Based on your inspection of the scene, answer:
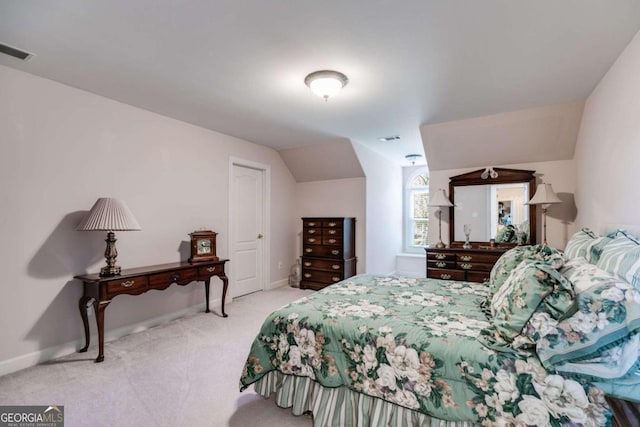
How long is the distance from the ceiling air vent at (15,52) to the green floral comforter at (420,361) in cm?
263

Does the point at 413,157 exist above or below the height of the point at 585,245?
above

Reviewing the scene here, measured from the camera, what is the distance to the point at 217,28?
1896mm

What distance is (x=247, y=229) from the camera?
4676 millimetres

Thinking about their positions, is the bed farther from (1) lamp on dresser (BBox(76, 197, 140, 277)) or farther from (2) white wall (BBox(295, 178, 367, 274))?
(2) white wall (BBox(295, 178, 367, 274))

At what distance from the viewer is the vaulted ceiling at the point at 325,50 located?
1.73 metres

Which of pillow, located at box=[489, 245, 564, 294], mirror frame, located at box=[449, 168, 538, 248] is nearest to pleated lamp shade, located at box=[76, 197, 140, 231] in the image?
pillow, located at box=[489, 245, 564, 294]

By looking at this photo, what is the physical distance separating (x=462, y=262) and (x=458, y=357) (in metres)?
2.79

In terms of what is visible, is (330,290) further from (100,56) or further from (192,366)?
(100,56)

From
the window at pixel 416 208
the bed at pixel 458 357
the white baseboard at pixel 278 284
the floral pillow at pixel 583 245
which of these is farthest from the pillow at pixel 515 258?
the window at pixel 416 208

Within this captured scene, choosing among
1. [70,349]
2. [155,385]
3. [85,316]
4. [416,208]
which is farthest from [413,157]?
[70,349]

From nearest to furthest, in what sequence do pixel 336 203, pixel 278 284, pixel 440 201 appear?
1. pixel 440 201
2. pixel 278 284
3. pixel 336 203

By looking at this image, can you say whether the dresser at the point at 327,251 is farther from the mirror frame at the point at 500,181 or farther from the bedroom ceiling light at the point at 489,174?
the bedroom ceiling light at the point at 489,174

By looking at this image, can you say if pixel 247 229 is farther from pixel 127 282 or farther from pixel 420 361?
pixel 420 361

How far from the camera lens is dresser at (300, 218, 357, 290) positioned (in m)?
4.82
